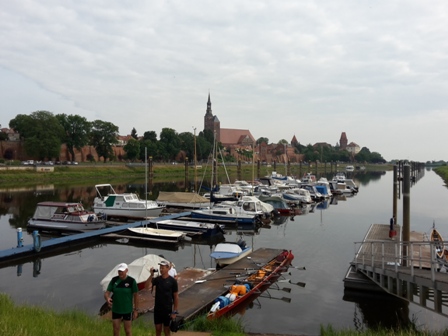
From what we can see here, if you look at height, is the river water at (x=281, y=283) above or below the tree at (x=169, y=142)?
below

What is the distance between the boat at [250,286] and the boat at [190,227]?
897 cm

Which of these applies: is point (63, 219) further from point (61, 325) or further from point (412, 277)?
point (412, 277)

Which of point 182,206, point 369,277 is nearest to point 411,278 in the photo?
point 369,277

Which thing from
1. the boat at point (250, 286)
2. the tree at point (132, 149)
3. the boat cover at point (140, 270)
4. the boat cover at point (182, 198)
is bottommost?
the boat at point (250, 286)

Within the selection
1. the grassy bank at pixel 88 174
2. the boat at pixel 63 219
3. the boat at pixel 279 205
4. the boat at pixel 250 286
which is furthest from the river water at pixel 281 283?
the grassy bank at pixel 88 174

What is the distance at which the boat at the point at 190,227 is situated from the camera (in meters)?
30.3

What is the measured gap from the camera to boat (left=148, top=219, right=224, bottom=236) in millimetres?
30266

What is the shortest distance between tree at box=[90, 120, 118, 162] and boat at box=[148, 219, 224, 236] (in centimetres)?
8929

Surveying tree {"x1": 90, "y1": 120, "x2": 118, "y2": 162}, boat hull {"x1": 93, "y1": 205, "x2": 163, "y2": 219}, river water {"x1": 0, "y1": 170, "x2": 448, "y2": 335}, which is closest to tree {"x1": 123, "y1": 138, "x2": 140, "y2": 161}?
tree {"x1": 90, "y1": 120, "x2": 118, "y2": 162}

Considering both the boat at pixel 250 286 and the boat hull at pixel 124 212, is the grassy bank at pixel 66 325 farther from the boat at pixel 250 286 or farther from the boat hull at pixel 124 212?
the boat hull at pixel 124 212

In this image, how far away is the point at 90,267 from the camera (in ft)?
71.4

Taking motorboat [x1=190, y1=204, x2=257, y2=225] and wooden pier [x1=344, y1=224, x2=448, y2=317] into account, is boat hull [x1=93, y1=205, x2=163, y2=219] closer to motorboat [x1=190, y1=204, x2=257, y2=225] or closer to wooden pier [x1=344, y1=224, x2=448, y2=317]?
motorboat [x1=190, y1=204, x2=257, y2=225]

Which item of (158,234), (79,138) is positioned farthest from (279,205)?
(79,138)

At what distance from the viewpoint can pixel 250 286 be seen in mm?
16891
